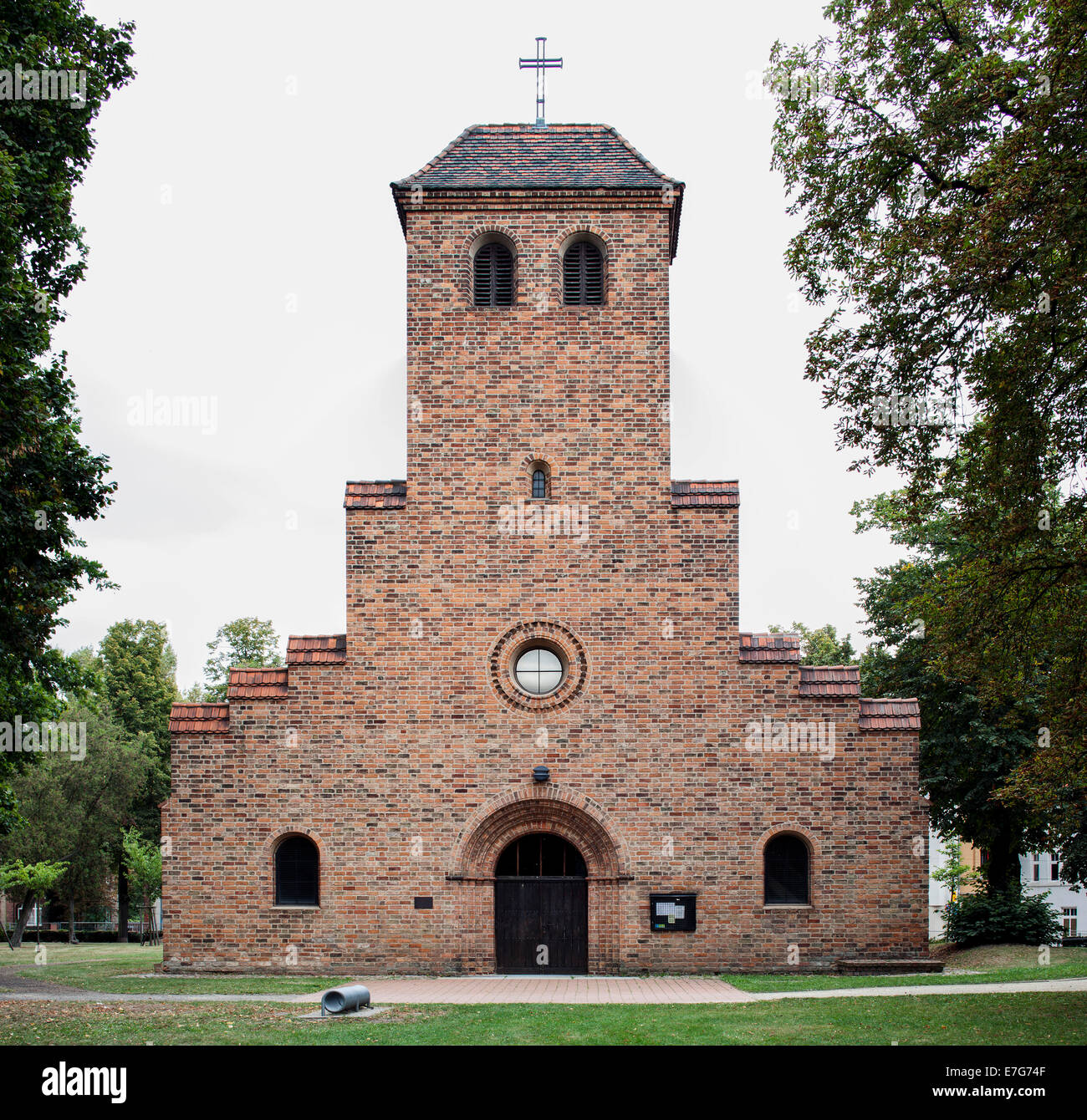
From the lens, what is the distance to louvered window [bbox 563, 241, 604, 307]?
2166 cm

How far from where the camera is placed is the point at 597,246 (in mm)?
21859

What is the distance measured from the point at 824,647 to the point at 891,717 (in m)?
19.9

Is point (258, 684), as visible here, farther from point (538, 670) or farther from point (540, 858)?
point (540, 858)

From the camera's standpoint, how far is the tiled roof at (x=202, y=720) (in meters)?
20.3

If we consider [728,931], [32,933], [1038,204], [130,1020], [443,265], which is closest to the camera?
[1038,204]

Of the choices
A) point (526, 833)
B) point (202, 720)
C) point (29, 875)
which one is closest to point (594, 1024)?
point (526, 833)

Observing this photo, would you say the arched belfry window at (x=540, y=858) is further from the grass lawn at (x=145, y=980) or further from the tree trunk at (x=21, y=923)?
the tree trunk at (x=21, y=923)

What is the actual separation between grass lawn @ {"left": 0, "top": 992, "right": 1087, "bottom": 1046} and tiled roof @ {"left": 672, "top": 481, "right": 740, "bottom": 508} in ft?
→ 28.4

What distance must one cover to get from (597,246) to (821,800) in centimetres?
1097

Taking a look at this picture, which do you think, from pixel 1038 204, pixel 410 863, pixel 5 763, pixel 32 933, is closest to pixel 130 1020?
pixel 5 763

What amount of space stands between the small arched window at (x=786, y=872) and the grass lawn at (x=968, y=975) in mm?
1249

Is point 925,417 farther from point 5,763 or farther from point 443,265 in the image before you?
point 5,763

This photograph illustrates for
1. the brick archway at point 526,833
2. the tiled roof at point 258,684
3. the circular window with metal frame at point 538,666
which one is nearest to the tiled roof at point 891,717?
the brick archway at point 526,833

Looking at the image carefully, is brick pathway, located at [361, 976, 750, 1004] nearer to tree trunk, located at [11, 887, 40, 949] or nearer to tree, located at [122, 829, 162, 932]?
tree, located at [122, 829, 162, 932]
